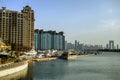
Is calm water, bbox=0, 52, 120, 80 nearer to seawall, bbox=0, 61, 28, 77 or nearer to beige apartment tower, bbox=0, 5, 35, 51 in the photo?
seawall, bbox=0, 61, 28, 77

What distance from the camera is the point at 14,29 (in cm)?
17288

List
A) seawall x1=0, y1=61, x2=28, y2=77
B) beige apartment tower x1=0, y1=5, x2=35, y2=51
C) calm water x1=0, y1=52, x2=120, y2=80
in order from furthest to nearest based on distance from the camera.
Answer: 1. beige apartment tower x1=0, y1=5, x2=35, y2=51
2. calm water x1=0, y1=52, x2=120, y2=80
3. seawall x1=0, y1=61, x2=28, y2=77

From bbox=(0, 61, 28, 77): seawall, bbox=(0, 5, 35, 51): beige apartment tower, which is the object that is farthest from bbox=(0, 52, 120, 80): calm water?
bbox=(0, 5, 35, 51): beige apartment tower

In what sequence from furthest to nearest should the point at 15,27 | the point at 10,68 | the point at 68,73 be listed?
the point at 15,27
the point at 68,73
the point at 10,68

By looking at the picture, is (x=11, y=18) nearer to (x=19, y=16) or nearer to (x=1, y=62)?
(x=19, y=16)

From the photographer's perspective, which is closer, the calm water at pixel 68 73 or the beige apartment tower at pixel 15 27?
the calm water at pixel 68 73

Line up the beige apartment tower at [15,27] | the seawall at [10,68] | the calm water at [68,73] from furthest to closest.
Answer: the beige apartment tower at [15,27]
the calm water at [68,73]
the seawall at [10,68]

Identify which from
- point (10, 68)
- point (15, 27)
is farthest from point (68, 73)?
point (15, 27)

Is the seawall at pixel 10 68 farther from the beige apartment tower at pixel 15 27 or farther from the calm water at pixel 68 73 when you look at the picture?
the beige apartment tower at pixel 15 27

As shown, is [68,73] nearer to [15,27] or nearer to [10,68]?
[10,68]

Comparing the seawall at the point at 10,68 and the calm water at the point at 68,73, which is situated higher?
the seawall at the point at 10,68

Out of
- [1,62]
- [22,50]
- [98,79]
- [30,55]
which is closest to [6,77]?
[1,62]

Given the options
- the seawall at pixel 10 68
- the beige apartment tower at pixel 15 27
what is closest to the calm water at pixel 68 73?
the seawall at pixel 10 68

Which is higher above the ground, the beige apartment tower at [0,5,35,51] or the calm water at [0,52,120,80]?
the beige apartment tower at [0,5,35,51]
